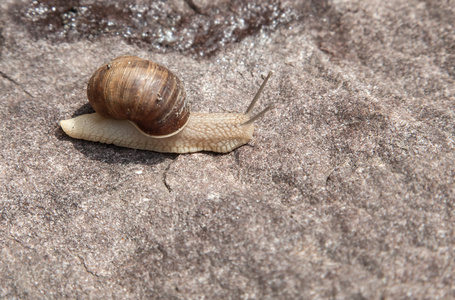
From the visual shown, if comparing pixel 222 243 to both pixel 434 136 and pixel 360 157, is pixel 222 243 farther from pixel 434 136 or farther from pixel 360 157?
pixel 434 136

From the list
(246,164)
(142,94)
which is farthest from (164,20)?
(246,164)

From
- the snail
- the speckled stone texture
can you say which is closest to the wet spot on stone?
the speckled stone texture

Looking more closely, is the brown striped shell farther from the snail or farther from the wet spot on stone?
the wet spot on stone

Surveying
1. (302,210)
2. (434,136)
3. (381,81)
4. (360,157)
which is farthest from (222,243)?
(381,81)

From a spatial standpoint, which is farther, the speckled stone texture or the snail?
the snail

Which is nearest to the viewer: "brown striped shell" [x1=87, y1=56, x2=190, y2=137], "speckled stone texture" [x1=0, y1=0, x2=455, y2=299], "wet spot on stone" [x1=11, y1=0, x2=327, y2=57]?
"speckled stone texture" [x1=0, y1=0, x2=455, y2=299]

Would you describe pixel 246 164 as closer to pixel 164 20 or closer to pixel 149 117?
pixel 149 117

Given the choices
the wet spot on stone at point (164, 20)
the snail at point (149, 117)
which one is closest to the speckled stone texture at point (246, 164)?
the wet spot on stone at point (164, 20)

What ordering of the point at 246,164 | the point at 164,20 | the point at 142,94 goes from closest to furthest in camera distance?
the point at 142,94, the point at 246,164, the point at 164,20
